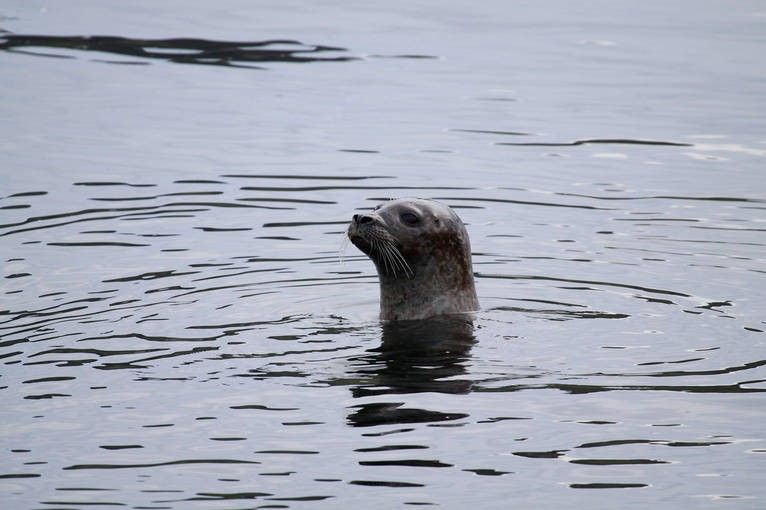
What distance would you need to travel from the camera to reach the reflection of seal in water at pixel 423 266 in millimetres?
12906

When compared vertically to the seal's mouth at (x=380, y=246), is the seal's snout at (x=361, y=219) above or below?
above


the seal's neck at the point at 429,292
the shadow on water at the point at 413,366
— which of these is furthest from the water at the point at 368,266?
the seal's neck at the point at 429,292

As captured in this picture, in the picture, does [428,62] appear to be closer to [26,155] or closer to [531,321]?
[26,155]

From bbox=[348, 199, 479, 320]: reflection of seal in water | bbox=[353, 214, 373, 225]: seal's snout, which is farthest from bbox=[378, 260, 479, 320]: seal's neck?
bbox=[353, 214, 373, 225]: seal's snout

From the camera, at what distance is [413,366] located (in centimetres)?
1086

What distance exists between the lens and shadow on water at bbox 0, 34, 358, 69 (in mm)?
26656

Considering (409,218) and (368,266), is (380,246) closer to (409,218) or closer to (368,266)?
(409,218)

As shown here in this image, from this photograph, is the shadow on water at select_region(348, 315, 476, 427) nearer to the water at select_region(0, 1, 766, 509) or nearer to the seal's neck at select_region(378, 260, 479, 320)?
the water at select_region(0, 1, 766, 509)

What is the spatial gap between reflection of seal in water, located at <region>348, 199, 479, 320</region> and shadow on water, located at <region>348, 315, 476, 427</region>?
0.83 feet

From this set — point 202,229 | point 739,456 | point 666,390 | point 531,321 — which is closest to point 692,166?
point 202,229

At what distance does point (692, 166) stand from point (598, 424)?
409 inches

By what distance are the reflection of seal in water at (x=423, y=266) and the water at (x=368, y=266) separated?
340mm

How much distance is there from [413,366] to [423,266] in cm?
228

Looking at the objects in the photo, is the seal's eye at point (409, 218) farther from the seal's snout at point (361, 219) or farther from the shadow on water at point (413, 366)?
the shadow on water at point (413, 366)
